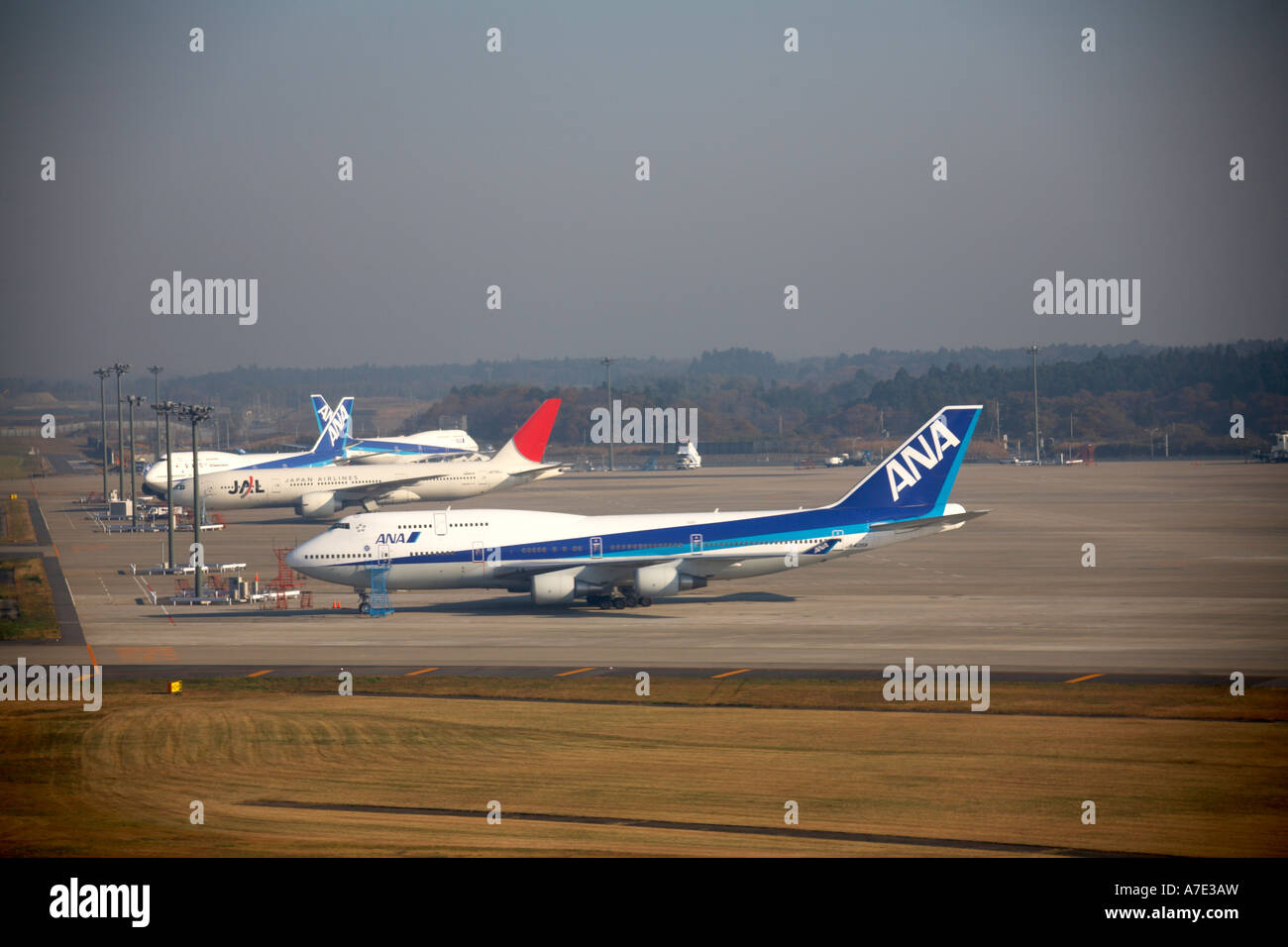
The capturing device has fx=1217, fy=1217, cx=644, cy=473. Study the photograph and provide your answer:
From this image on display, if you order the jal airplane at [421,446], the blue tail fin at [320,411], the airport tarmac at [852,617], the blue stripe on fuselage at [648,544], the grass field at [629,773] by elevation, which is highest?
the blue tail fin at [320,411]

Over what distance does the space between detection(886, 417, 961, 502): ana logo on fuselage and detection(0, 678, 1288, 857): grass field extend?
70.8 feet

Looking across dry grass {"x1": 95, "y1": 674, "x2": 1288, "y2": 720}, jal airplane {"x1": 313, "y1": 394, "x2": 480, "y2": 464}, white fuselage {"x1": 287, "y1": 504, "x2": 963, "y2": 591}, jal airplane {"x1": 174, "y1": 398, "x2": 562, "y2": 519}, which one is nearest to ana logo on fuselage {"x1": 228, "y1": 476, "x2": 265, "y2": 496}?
jal airplane {"x1": 174, "y1": 398, "x2": 562, "y2": 519}

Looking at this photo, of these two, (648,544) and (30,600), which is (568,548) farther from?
(30,600)

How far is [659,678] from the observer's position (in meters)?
43.2

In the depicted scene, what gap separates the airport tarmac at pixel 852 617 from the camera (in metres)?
47.1

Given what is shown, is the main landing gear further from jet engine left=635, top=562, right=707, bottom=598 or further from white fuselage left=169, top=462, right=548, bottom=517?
white fuselage left=169, top=462, right=548, bottom=517

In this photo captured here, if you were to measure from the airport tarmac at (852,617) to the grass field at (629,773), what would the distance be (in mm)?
6215

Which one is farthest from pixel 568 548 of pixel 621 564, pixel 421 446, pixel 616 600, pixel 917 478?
pixel 421 446

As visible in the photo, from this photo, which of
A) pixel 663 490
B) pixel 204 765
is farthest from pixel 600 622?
pixel 663 490

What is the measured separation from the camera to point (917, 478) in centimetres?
6138

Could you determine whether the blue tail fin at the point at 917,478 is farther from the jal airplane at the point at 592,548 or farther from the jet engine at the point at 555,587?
the jet engine at the point at 555,587

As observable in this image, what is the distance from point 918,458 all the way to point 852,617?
10116 mm

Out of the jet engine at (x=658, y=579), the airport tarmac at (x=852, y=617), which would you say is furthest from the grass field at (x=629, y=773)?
the jet engine at (x=658, y=579)
